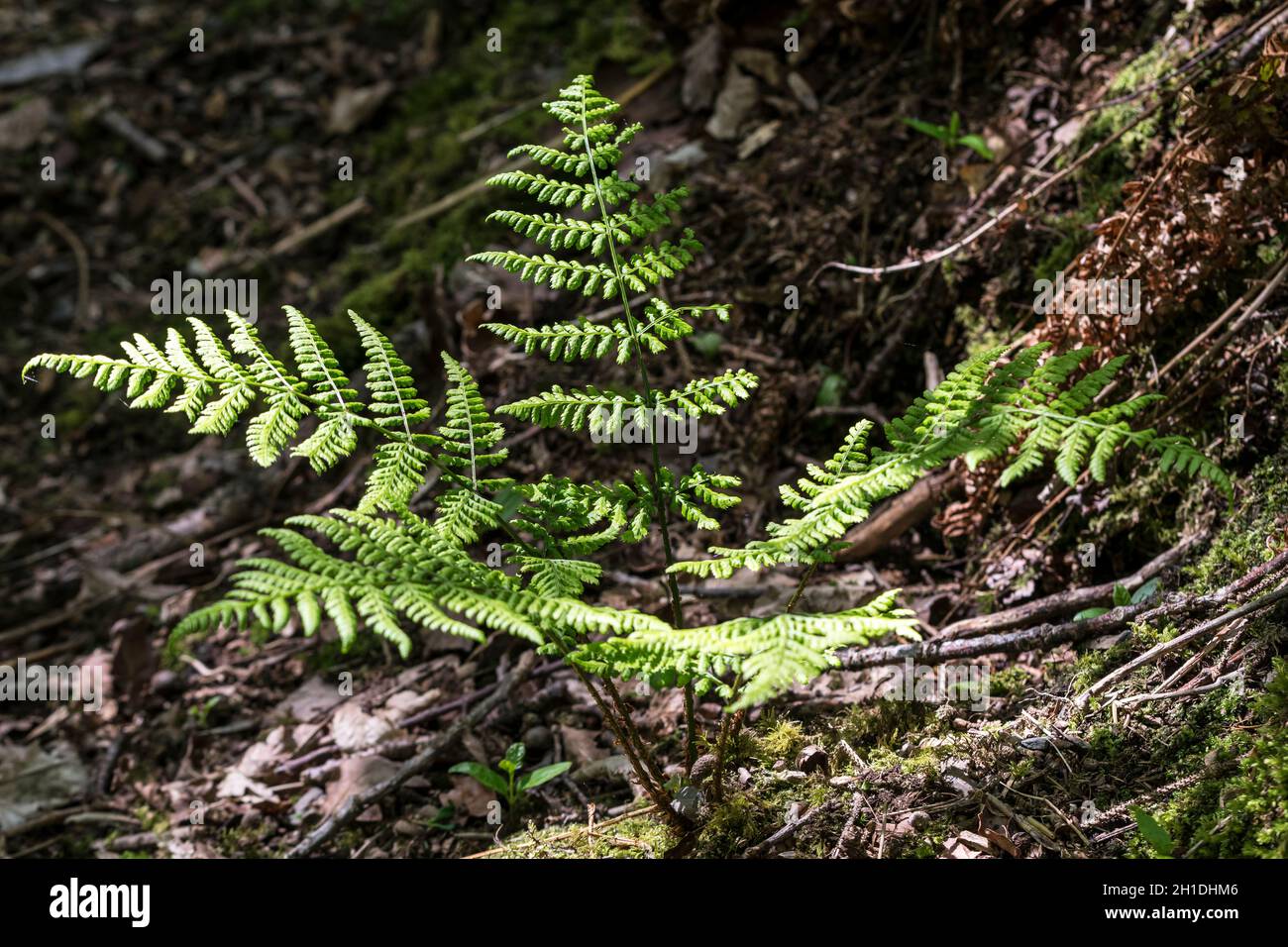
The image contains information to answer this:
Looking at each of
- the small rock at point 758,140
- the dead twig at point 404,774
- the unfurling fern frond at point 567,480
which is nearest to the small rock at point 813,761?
the unfurling fern frond at point 567,480

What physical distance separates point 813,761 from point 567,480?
1.05 metres

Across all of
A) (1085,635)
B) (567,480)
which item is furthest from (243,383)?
(1085,635)

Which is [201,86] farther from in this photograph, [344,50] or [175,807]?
[175,807]

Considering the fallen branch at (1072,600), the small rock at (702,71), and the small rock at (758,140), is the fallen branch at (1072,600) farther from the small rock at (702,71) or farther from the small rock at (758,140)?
the small rock at (702,71)

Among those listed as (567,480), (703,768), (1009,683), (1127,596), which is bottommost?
(703,768)

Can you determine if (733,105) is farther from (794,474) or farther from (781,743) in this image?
(781,743)

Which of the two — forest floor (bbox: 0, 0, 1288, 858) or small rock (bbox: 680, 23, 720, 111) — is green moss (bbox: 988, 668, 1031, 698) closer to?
forest floor (bbox: 0, 0, 1288, 858)

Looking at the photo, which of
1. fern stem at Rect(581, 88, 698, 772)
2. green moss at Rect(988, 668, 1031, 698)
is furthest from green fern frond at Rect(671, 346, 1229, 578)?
green moss at Rect(988, 668, 1031, 698)

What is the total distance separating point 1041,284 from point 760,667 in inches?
87.8

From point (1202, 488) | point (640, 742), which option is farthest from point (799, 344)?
point (640, 742)

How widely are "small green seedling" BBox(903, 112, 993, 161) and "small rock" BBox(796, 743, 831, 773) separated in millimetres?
2461

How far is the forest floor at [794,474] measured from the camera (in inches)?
101

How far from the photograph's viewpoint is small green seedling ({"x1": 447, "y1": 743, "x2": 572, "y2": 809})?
115 inches

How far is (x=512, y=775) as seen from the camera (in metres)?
2.99
